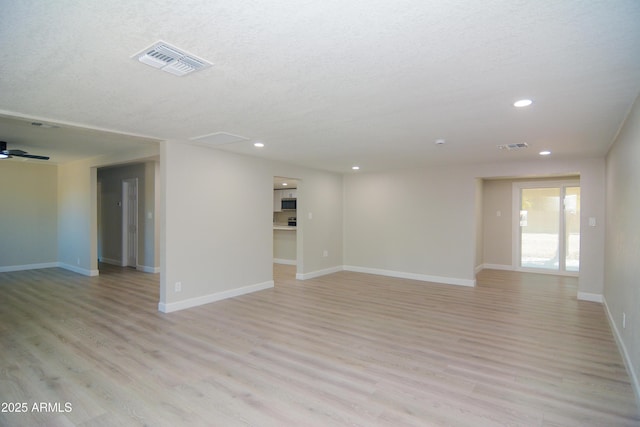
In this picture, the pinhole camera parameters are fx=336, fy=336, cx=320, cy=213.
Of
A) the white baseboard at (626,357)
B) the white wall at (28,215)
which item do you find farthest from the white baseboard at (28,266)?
the white baseboard at (626,357)

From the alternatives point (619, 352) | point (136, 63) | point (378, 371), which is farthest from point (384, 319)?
point (136, 63)

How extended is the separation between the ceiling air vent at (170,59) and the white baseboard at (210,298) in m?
3.44

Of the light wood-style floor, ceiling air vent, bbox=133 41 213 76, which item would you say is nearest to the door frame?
the light wood-style floor

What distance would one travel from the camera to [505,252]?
324 inches

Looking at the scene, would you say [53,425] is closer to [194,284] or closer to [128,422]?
[128,422]

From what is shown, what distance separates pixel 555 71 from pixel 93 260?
8.26m

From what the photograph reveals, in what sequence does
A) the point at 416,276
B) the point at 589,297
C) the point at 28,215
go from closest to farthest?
1. the point at 589,297
2. the point at 416,276
3. the point at 28,215

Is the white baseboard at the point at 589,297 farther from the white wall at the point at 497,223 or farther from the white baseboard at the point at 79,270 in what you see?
the white baseboard at the point at 79,270

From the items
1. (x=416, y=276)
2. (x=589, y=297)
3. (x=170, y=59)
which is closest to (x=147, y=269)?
(x=416, y=276)

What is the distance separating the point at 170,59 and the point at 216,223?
135 inches

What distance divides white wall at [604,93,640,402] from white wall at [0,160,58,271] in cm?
1031

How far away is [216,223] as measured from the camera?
5273mm

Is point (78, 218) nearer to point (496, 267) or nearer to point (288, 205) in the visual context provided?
point (288, 205)

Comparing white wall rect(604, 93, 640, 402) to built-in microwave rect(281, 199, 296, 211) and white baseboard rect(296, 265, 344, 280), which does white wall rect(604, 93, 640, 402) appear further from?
built-in microwave rect(281, 199, 296, 211)
